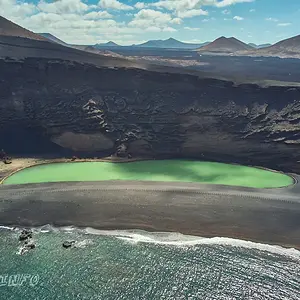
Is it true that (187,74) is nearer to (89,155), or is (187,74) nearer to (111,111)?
(111,111)

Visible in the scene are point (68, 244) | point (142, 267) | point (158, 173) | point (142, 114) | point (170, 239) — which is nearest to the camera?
point (142, 267)

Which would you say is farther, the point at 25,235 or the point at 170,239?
the point at 25,235

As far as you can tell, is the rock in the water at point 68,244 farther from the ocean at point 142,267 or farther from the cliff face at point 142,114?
the cliff face at point 142,114

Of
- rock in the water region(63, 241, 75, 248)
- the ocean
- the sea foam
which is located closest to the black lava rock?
rock in the water region(63, 241, 75, 248)

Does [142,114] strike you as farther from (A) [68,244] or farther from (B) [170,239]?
(A) [68,244]

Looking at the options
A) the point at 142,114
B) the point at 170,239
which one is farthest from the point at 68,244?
the point at 142,114
